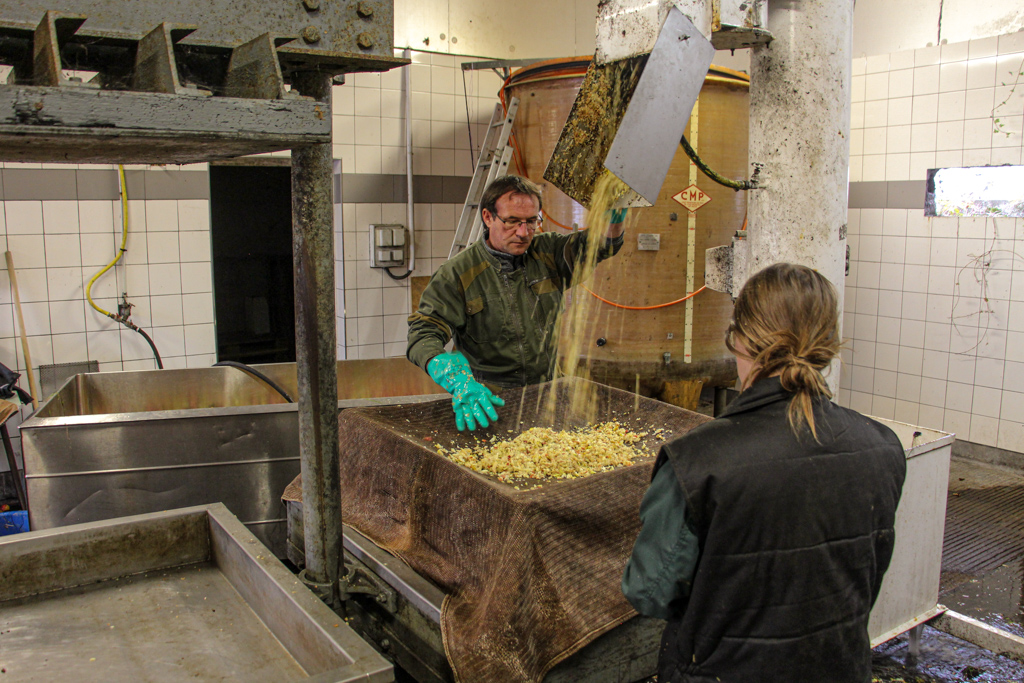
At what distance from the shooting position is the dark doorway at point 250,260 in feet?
17.4

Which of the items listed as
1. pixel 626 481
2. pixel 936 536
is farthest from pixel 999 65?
pixel 626 481

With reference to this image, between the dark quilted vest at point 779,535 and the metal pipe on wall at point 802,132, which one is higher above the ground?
the metal pipe on wall at point 802,132

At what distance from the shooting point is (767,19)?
192 centimetres

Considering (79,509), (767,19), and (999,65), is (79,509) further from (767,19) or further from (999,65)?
(999,65)

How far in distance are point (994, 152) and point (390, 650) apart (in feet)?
15.2

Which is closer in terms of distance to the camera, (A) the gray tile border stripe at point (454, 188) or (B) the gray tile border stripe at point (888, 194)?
(B) the gray tile border stripe at point (888, 194)

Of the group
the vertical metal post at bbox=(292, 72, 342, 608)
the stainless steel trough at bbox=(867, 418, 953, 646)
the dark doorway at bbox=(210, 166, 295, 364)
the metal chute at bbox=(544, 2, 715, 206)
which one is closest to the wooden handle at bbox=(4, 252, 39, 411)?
the dark doorway at bbox=(210, 166, 295, 364)

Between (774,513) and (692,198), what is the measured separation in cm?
367

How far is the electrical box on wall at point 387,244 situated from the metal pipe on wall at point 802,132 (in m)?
3.50

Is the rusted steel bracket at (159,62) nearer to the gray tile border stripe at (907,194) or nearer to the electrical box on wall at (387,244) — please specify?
the electrical box on wall at (387,244)

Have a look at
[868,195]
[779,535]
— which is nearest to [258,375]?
[779,535]

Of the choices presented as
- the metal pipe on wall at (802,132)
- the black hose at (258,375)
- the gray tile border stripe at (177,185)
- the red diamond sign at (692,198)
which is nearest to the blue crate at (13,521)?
the black hose at (258,375)

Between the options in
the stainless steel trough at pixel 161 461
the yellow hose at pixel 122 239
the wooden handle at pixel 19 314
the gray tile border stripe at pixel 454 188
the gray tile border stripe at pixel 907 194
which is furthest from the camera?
the gray tile border stripe at pixel 454 188

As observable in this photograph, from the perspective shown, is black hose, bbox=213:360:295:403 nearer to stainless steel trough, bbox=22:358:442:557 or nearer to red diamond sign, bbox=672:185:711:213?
stainless steel trough, bbox=22:358:442:557
